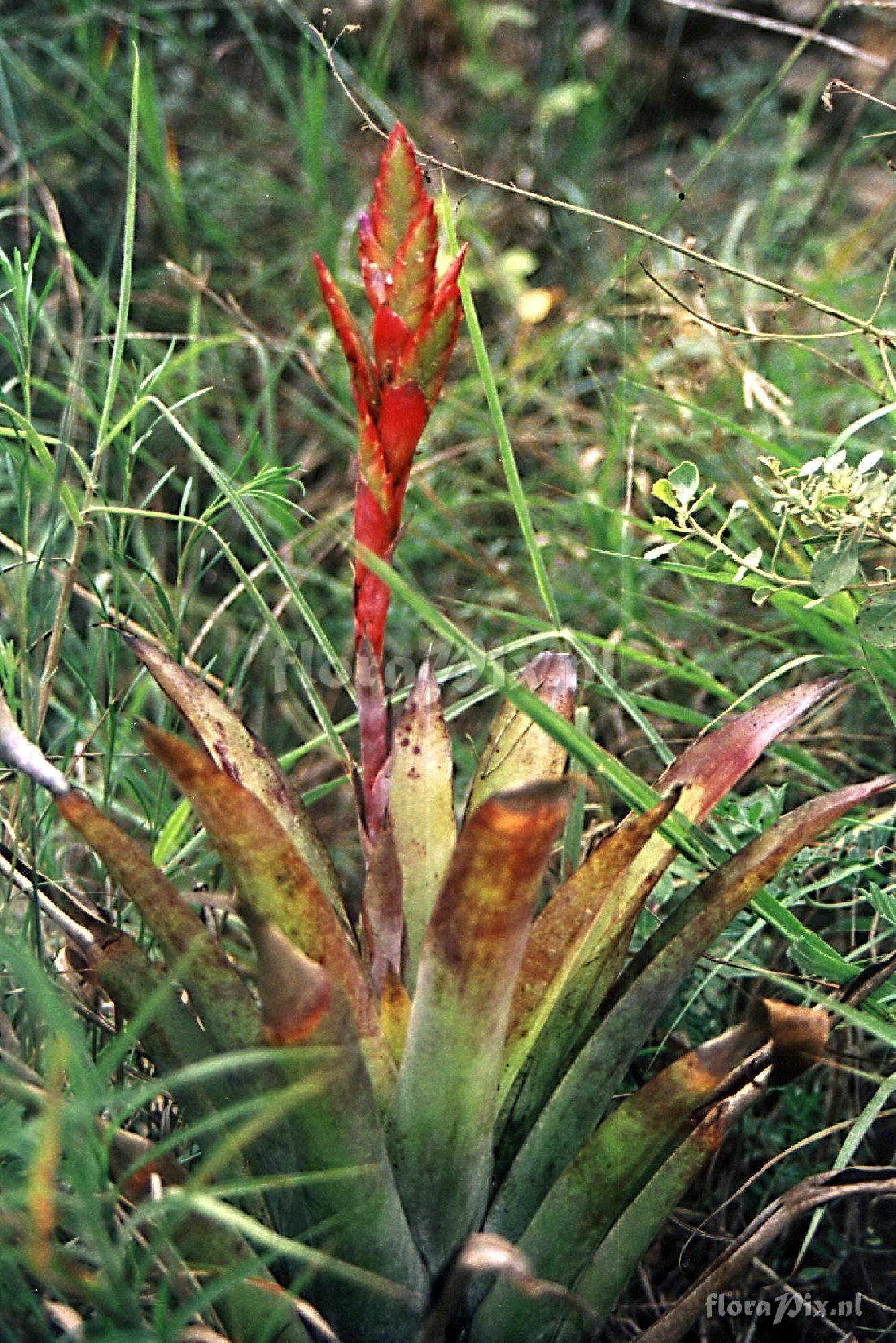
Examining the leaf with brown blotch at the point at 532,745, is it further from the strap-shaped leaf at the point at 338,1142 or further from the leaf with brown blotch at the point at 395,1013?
the strap-shaped leaf at the point at 338,1142

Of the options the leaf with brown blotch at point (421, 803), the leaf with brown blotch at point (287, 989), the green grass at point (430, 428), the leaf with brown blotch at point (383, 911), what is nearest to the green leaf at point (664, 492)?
the green grass at point (430, 428)

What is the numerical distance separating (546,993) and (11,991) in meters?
0.51

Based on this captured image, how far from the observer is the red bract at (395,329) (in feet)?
3.23

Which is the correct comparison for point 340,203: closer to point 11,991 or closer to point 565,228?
point 565,228

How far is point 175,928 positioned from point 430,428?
5.20 feet

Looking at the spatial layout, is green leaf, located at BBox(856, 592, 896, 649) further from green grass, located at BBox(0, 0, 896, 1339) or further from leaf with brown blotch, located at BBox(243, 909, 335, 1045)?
leaf with brown blotch, located at BBox(243, 909, 335, 1045)

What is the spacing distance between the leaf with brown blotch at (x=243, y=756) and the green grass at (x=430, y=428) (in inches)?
3.7

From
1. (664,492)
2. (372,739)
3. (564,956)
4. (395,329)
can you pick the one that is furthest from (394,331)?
(564,956)

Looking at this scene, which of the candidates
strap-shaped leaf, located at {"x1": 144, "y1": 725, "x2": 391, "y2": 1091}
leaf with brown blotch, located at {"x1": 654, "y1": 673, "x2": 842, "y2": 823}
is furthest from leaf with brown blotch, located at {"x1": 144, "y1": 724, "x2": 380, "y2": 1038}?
leaf with brown blotch, located at {"x1": 654, "y1": 673, "x2": 842, "y2": 823}

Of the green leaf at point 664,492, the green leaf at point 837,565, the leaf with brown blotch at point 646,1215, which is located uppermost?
the green leaf at point 837,565

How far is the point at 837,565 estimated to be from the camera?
1256 mm

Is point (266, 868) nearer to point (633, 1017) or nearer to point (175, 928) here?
point (175, 928)

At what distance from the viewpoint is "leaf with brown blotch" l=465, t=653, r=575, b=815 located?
4.06 ft

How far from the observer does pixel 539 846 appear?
85cm
